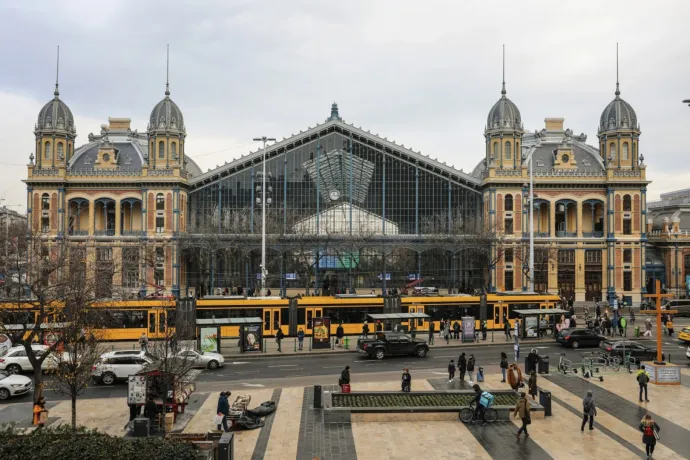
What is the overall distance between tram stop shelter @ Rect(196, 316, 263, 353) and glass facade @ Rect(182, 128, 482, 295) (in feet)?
101

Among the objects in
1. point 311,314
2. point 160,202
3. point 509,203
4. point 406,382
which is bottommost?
point 406,382

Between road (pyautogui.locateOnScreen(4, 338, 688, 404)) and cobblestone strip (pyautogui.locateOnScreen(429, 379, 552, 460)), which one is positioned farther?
road (pyautogui.locateOnScreen(4, 338, 688, 404))

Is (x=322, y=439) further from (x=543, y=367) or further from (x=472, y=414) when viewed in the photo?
(x=543, y=367)

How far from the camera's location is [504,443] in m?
20.7

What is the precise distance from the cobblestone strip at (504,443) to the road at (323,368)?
960 centimetres

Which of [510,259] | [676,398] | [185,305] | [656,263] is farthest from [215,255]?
[656,263]

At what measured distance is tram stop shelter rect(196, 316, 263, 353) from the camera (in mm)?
37594

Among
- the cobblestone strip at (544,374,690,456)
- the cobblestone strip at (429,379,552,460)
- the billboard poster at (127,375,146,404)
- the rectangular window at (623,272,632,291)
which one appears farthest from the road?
the rectangular window at (623,272,632,291)

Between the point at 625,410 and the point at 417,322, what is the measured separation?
2409 centimetres

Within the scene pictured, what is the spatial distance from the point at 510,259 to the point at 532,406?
49.6 m

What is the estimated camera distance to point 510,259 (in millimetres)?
71938

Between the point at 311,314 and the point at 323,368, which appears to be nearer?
the point at 323,368

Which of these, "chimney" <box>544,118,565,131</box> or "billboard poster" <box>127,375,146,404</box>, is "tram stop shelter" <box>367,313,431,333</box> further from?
"chimney" <box>544,118,565,131</box>

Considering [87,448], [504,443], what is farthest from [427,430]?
[87,448]
